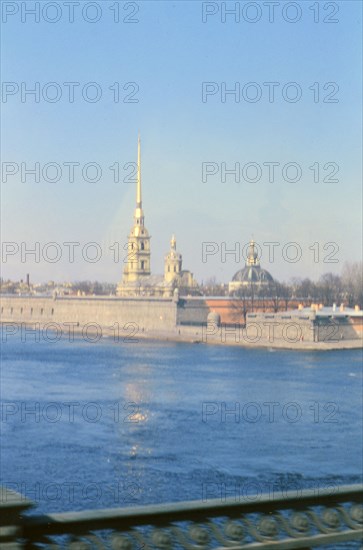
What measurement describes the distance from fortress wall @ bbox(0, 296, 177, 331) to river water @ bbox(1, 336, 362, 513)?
12596 millimetres

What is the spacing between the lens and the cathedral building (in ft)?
115

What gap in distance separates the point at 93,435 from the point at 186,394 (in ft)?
11.4

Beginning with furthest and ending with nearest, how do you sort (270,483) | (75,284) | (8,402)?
(75,284) → (8,402) → (270,483)

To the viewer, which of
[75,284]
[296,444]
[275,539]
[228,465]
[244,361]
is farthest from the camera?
[75,284]

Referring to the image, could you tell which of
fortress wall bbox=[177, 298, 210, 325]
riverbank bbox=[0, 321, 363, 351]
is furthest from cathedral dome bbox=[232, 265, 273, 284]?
riverbank bbox=[0, 321, 363, 351]

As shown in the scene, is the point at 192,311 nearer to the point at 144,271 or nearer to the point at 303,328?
the point at 303,328

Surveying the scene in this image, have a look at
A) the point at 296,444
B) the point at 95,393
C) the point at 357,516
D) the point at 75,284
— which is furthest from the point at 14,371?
the point at 75,284

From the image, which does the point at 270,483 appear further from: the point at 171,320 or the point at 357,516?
the point at 171,320

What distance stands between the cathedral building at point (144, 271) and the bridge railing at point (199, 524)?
32.5 meters

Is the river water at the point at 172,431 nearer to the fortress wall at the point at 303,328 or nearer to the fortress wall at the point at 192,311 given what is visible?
the fortress wall at the point at 303,328

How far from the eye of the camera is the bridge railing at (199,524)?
1199 millimetres

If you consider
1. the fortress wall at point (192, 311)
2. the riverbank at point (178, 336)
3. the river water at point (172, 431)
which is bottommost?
the river water at point (172, 431)

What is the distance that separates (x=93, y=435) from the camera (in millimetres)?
7348

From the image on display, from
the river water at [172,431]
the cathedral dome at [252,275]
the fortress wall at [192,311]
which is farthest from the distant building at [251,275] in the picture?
the river water at [172,431]
